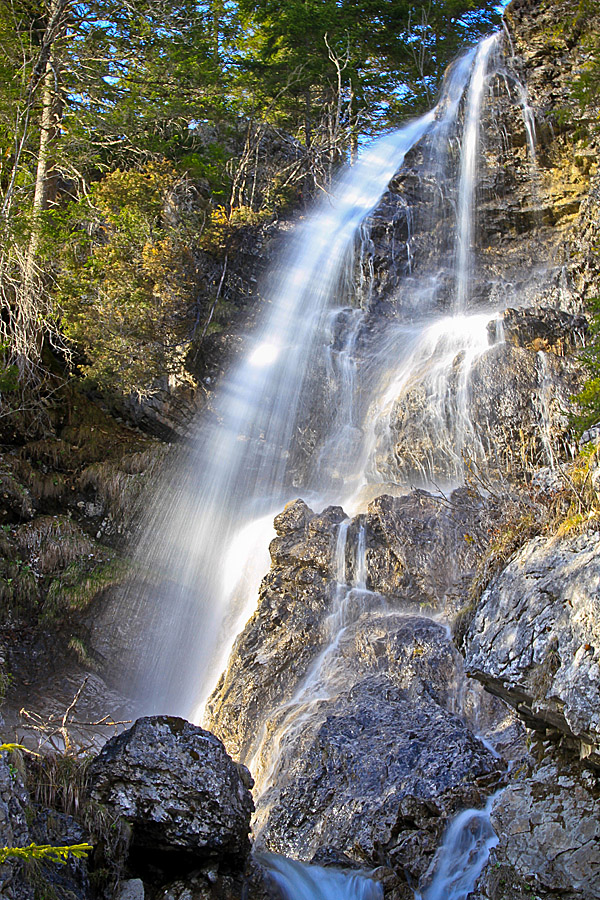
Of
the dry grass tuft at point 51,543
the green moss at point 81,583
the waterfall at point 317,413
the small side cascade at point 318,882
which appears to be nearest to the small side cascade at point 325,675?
the small side cascade at point 318,882

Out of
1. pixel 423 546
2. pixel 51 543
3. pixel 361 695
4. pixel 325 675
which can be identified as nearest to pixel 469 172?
pixel 423 546

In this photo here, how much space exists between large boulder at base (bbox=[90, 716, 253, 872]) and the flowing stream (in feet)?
7.19

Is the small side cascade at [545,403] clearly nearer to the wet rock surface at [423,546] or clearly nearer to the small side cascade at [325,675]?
the wet rock surface at [423,546]

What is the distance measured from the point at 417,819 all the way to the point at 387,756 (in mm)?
785

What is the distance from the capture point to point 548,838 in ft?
16.4

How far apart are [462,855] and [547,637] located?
7.56ft

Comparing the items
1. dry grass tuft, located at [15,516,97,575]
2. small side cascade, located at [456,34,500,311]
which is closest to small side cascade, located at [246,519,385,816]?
dry grass tuft, located at [15,516,97,575]

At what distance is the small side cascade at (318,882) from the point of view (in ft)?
20.1

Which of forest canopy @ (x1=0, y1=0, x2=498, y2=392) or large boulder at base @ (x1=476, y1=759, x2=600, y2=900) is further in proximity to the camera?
forest canopy @ (x1=0, y1=0, x2=498, y2=392)

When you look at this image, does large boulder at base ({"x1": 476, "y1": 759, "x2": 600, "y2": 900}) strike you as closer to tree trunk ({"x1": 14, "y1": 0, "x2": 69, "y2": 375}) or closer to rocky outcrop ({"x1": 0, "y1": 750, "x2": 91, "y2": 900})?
rocky outcrop ({"x1": 0, "y1": 750, "x2": 91, "y2": 900})

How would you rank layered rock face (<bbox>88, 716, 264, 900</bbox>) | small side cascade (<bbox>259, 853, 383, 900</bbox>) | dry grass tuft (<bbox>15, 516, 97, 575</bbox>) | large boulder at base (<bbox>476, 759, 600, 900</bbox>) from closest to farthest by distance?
large boulder at base (<bbox>476, 759, 600, 900</bbox>), layered rock face (<bbox>88, 716, 264, 900</bbox>), small side cascade (<bbox>259, 853, 383, 900</bbox>), dry grass tuft (<bbox>15, 516, 97, 575</bbox>)

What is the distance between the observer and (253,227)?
18.8 meters

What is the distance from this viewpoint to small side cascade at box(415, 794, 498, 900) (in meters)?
5.88

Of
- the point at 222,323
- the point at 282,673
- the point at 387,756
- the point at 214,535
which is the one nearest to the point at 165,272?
the point at 222,323
